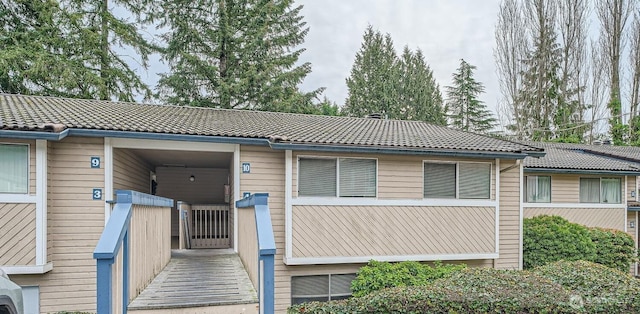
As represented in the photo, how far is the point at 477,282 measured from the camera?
6.36m

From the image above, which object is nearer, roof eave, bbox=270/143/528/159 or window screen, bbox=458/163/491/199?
roof eave, bbox=270/143/528/159

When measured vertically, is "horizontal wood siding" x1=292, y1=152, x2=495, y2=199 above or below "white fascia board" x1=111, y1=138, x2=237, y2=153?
below

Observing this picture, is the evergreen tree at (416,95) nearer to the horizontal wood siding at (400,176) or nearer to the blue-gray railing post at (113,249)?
the horizontal wood siding at (400,176)

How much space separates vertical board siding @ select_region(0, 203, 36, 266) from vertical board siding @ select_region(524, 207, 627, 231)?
12585mm

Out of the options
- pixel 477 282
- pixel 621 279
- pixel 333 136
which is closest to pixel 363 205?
pixel 333 136

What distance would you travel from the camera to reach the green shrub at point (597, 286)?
5.91m

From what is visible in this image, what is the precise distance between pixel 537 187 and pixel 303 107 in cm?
1144

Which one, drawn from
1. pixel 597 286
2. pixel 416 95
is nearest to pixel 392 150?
pixel 597 286

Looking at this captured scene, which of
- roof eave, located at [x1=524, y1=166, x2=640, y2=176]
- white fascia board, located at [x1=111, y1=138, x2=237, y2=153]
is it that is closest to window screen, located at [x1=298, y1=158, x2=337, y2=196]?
white fascia board, located at [x1=111, y1=138, x2=237, y2=153]

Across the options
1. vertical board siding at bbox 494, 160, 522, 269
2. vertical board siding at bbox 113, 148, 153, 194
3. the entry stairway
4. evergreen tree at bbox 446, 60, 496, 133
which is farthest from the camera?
evergreen tree at bbox 446, 60, 496, 133

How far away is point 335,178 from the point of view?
8.27 meters

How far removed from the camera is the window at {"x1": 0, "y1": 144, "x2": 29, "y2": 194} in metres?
6.57

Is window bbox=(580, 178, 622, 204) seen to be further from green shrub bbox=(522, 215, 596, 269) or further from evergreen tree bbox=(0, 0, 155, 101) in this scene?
evergreen tree bbox=(0, 0, 155, 101)

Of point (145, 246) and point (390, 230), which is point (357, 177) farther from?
point (145, 246)
